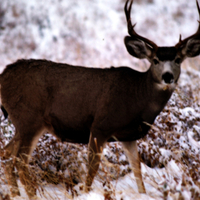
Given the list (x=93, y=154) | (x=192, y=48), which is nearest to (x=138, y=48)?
(x=192, y=48)

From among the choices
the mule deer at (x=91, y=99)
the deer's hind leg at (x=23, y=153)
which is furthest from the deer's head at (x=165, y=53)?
the deer's hind leg at (x=23, y=153)

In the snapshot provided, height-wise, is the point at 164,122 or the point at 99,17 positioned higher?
the point at 164,122

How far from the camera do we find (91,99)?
15.6 feet

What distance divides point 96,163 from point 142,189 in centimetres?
78

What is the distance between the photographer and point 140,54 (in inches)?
197

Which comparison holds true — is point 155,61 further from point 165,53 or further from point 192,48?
point 192,48

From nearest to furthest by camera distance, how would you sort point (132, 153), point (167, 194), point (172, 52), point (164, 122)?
point (167, 194) → point (172, 52) → point (132, 153) → point (164, 122)

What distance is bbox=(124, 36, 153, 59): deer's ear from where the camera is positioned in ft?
16.1

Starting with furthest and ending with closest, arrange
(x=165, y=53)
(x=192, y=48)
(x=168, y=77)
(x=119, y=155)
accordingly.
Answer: (x=119, y=155) → (x=192, y=48) → (x=165, y=53) → (x=168, y=77)

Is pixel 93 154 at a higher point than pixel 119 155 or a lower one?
higher

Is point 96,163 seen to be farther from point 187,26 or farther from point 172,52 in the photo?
point 187,26

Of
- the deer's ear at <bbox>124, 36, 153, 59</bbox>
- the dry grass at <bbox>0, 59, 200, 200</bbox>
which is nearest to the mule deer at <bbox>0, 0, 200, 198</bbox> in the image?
the deer's ear at <bbox>124, 36, 153, 59</bbox>

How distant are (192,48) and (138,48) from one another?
27.8 inches

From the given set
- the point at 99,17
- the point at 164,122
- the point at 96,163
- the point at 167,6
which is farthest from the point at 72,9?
the point at 96,163
